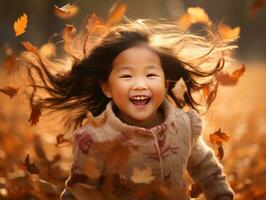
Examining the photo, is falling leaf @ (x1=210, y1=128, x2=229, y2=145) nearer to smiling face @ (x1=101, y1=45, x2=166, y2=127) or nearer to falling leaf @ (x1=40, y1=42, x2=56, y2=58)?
smiling face @ (x1=101, y1=45, x2=166, y2=127)

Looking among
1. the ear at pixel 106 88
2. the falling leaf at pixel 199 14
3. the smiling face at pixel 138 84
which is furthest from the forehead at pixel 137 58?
the falling leaf at pixel 199 14

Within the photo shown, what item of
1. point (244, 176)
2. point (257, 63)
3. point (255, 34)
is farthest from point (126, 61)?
point (255, 34)

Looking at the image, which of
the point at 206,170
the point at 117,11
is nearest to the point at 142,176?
the point at 206,170

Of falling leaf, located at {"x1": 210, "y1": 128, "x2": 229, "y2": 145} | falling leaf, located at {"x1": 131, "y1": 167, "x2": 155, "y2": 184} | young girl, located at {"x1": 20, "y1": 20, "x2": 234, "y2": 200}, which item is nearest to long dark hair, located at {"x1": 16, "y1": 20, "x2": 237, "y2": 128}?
young girl, located at {"x1": 20, "y1": 20, "x2": 234, "y2": 200}

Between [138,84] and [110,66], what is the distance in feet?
0.87

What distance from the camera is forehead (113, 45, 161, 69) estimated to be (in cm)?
333

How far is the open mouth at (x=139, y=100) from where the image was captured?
329 centimetres

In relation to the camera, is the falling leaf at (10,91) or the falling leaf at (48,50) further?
the falling leaf at (48,50)

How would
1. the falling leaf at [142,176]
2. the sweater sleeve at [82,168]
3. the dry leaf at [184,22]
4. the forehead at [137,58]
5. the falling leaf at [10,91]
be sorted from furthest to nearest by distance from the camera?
the dry leaf at [184,22], the falling leaf at [10,91], the forehead at [137,58], the sweater sleeve at [82,168], the falling leaf at [142,176]

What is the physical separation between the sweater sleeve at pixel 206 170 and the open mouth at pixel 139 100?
1.00 ft

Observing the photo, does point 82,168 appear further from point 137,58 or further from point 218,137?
point 218,137

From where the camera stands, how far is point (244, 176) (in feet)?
15.7

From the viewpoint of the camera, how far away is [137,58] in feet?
10.9

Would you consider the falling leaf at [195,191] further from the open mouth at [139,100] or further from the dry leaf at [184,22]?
the dry leaf at [184,22]
